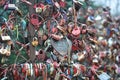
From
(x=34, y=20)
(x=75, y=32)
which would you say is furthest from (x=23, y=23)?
→ (x=75, y=32)

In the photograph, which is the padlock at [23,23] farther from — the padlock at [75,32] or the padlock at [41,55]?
the padlock at [75,32]

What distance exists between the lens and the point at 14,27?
16.8ft

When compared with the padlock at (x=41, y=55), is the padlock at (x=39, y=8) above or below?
above

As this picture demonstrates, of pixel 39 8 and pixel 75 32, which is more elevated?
pixel 39 8

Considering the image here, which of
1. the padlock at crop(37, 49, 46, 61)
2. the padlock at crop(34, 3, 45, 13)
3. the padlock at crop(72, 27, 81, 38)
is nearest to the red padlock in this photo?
the padlock at crop(34, 3, 45, 13)

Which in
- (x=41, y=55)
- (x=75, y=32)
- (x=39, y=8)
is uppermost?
(x=39, y=8)

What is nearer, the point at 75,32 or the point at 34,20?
the point at 34,20

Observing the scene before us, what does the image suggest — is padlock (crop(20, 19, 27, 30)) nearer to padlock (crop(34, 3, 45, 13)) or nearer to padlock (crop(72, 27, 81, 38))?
padlock (crop(34, 3, 45, 13))

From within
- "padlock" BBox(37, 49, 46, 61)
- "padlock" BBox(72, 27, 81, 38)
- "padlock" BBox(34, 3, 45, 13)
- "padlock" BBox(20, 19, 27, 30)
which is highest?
"padlock" BBox(34, 3, 45, 13)

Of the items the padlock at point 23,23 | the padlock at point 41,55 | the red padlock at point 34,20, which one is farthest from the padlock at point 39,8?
the padlock at point 41,55

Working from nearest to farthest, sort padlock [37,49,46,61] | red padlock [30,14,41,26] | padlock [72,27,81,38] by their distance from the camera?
red padlock [30,14,41,26] < padlock [37,49,46,61] < padlock [72,27,81,38]

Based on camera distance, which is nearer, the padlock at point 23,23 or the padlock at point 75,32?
the padlock at point 23,23

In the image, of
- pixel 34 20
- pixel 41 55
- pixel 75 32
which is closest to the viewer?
pixel 34 20

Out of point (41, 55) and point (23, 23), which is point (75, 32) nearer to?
point (41, 55)
